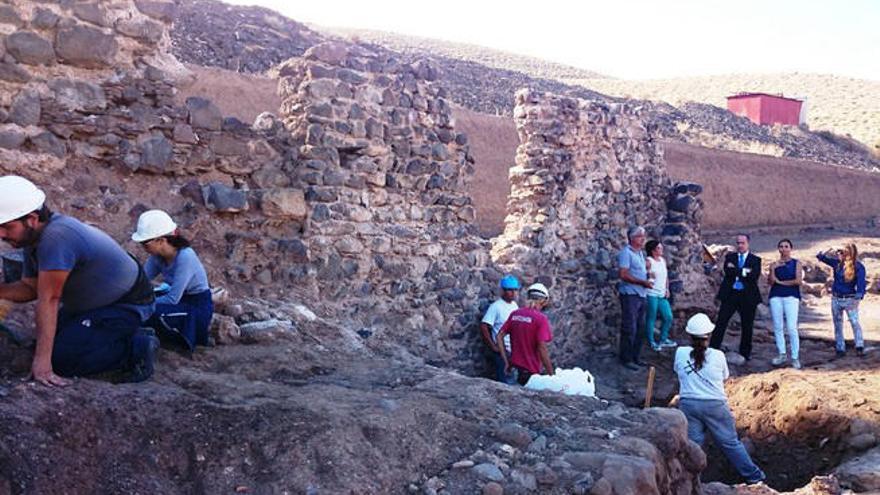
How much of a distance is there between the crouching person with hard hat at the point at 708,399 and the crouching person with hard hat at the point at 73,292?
14.3 ft

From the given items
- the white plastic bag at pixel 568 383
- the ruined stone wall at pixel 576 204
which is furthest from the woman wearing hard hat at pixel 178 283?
the ruined stone wall at pixel 576 204

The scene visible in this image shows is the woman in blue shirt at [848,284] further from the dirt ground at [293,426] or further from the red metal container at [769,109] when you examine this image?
the red metal container at [769,109]

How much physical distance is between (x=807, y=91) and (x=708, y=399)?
5640cm

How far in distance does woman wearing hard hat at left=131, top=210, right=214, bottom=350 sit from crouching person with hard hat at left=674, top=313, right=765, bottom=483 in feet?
12.7

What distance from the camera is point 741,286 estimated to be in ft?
31.7

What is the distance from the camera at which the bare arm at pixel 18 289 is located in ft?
12.9

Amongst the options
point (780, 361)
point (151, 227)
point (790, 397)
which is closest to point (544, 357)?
point (790, 397)

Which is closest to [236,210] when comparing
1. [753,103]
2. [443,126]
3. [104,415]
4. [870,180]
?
[443,126]

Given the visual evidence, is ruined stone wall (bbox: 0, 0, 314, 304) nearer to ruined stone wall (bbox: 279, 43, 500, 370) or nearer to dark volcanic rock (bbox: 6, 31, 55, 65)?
dark volcanic rock (bbox: 6, 31, 55, 65)

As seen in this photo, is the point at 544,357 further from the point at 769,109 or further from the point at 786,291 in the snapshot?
the point at 769,109

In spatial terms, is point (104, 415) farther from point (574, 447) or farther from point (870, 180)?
point (870, 180)

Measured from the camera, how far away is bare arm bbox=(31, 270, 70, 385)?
11.6ft

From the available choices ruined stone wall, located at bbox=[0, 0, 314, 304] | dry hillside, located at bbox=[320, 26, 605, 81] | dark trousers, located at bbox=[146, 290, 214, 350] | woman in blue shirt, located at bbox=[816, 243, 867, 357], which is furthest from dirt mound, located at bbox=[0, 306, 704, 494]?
dry hillside, located at bbox=[320, 26, 605, 81]

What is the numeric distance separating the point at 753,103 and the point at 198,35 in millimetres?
27968
